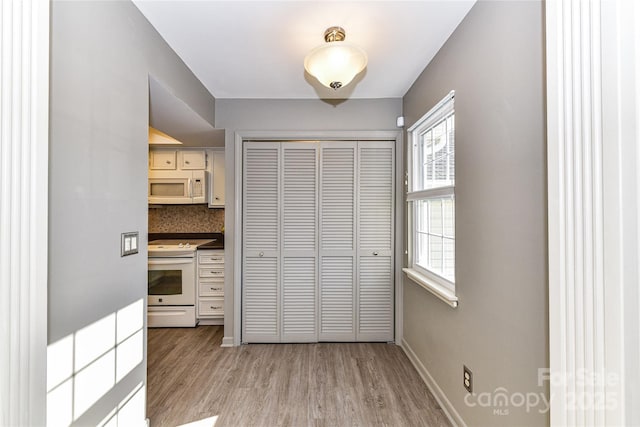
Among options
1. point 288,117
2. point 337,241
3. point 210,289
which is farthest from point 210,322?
point 288,117

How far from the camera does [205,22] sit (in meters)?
1.69

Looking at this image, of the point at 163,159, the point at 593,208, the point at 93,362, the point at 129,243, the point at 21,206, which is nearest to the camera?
the point at 593,208

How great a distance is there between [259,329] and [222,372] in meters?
0.57

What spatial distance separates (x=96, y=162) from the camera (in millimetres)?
1274

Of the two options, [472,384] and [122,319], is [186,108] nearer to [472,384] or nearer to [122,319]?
[122,319]

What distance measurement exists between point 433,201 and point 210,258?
98.6 inches

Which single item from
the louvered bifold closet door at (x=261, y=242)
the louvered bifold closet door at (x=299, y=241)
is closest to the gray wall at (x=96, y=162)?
the louvered bifold closet door at (x=261, y=242)

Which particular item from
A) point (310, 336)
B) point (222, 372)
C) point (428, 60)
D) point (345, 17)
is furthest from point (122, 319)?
point (428, 60)

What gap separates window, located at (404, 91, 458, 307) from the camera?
1.94 meters

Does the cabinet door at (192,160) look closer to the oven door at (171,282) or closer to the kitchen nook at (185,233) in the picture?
the kitchen nook at (185,233)

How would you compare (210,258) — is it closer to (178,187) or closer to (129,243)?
(178,187)

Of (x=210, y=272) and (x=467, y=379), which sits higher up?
(x=210, y=272)

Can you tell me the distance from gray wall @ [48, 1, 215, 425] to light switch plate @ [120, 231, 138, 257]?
0.03 meters

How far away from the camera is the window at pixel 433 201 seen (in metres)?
1.94
